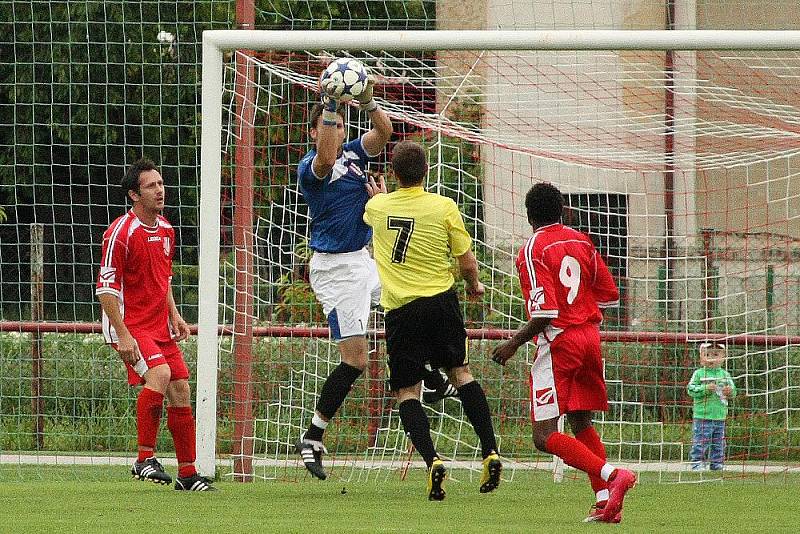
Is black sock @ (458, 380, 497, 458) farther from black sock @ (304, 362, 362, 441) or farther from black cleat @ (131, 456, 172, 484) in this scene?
black cleat @ (131, 456, 172, 484)

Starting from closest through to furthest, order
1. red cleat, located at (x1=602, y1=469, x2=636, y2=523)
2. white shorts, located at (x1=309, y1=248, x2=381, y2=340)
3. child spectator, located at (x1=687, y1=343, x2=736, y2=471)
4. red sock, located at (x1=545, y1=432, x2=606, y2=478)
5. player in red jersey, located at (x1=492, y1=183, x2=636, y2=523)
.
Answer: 1. red cleat, located at (x1=602, y1=469, x2=636, y2=523)
2. red sock, located at (x1=545, y1=432, x2=606, y2=478)
3. player in red jersey, located at (x1=492, y1=183, x2=636, y2=523)
4. white shorts, located at (x1=309, y1=248, x2=381, y2=340)
5. child spectator, located at (x1=687, y1=343, x2=736, y2=471)

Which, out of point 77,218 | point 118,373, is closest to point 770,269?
point 118,373

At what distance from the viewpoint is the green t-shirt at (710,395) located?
10203 millimetres

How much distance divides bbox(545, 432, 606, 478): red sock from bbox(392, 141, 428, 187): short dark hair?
184 cm

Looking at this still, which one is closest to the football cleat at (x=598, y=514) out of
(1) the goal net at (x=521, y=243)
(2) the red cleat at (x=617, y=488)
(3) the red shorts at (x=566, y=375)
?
(2) the red cleat at (x=617, y=488)

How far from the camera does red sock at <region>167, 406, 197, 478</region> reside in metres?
8.10

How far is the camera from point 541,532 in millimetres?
6031

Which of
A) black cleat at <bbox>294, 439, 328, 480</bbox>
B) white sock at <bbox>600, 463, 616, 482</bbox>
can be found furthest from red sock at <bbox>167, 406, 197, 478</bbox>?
white sock at <bbox>600, 463, 616, 482</bbox>

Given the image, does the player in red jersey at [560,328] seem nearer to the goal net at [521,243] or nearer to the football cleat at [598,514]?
the football cleat at [598,514]

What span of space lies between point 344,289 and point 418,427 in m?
1.18

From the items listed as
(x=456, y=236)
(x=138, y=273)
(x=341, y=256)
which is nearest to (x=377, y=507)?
(x=456, y=236)

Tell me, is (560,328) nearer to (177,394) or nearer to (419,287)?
(419,287)

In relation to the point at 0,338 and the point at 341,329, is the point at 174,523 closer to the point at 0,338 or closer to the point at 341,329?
the point at 341,329

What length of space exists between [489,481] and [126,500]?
2.06 metres
